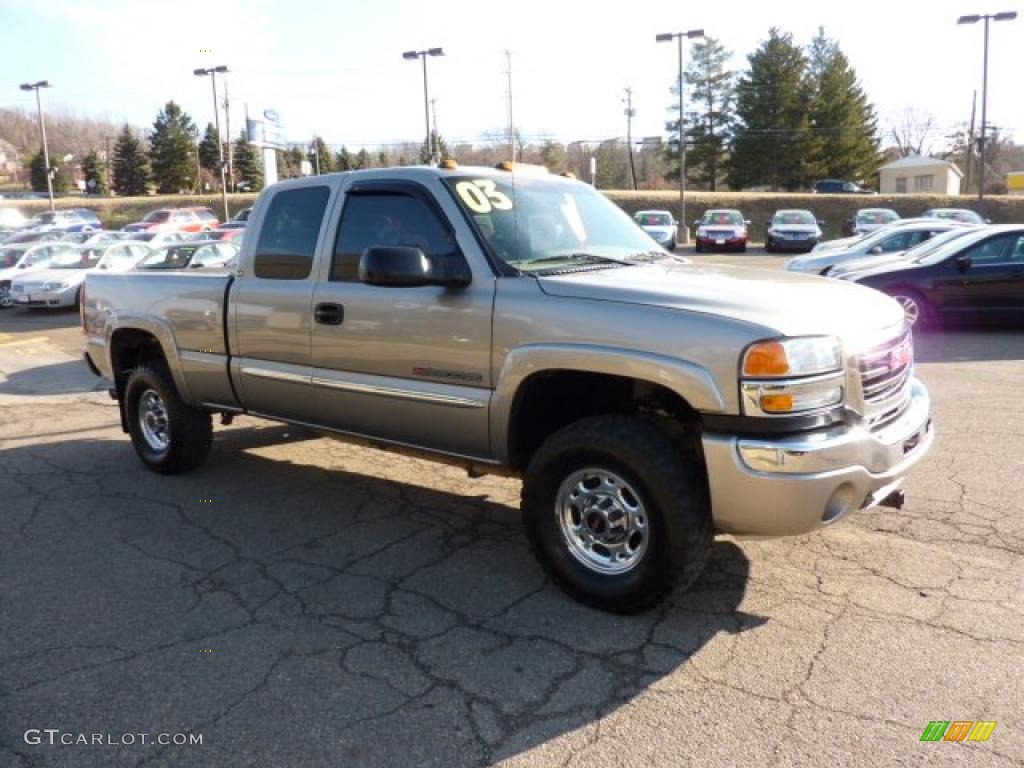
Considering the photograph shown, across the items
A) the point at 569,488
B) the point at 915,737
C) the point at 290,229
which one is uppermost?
the point at 290,229

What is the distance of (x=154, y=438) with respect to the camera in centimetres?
623

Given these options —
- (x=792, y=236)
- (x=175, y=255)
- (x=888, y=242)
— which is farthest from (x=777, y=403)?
(x=792, y=236)

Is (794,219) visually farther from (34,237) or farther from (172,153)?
(172,153)

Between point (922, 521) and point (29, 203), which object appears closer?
point (922, 521)

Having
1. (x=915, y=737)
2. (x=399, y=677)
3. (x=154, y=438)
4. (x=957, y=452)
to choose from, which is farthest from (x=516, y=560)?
(x=957, y=452)

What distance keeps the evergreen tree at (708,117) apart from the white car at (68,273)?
5266cm

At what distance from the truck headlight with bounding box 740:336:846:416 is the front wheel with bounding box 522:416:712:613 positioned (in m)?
0.44

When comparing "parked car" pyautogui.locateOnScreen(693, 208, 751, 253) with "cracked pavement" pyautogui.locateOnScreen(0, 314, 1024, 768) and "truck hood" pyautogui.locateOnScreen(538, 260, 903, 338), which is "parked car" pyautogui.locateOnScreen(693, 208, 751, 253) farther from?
"truck hood" pyautogui.locateOnScreen(538, 260, 903, 338)

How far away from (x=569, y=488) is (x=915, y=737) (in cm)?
165

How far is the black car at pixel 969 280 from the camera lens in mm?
11641

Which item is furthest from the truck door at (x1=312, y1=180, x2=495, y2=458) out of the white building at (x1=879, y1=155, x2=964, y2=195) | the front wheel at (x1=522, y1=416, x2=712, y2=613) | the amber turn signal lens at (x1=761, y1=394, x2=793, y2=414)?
the white building at (x1=879, y1=155, x2=964, y2=195)

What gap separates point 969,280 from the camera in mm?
11688

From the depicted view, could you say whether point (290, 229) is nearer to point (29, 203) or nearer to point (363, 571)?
point (363, 571)

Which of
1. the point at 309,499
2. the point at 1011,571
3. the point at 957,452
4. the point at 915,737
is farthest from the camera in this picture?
the point at 957,452
